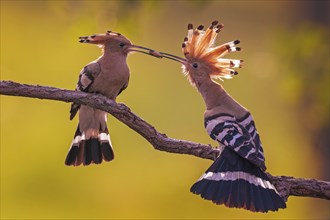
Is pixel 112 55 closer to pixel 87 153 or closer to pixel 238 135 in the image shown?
pixel 87 153

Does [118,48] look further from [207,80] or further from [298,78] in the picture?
[298,78]

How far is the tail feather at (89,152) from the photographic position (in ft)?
10.8

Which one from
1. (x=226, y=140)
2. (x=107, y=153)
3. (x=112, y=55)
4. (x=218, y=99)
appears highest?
(x=112, y=55)

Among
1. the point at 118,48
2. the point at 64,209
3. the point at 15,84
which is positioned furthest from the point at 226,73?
the point at 64,209

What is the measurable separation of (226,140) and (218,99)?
0.36m

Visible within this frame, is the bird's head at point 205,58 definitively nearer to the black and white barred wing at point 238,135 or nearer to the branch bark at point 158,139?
the black and white barred wing at point 238,135

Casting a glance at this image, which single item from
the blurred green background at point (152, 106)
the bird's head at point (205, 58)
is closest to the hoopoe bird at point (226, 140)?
the bird's head at point (205, 58)

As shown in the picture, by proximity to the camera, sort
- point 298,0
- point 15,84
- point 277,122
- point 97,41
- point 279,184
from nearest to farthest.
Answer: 1. point 15,84
2. point 279,184
3. point 97,41
4. point 298,0
5. point 277,122

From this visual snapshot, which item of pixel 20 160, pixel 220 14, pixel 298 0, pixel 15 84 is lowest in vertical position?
pixel 15 84

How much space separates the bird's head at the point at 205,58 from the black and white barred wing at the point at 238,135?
30 centimetres

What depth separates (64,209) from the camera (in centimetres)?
602

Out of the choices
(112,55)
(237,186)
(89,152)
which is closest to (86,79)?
(112,55)

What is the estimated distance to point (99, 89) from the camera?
3229mm

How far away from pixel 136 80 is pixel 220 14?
1291 millimetres
